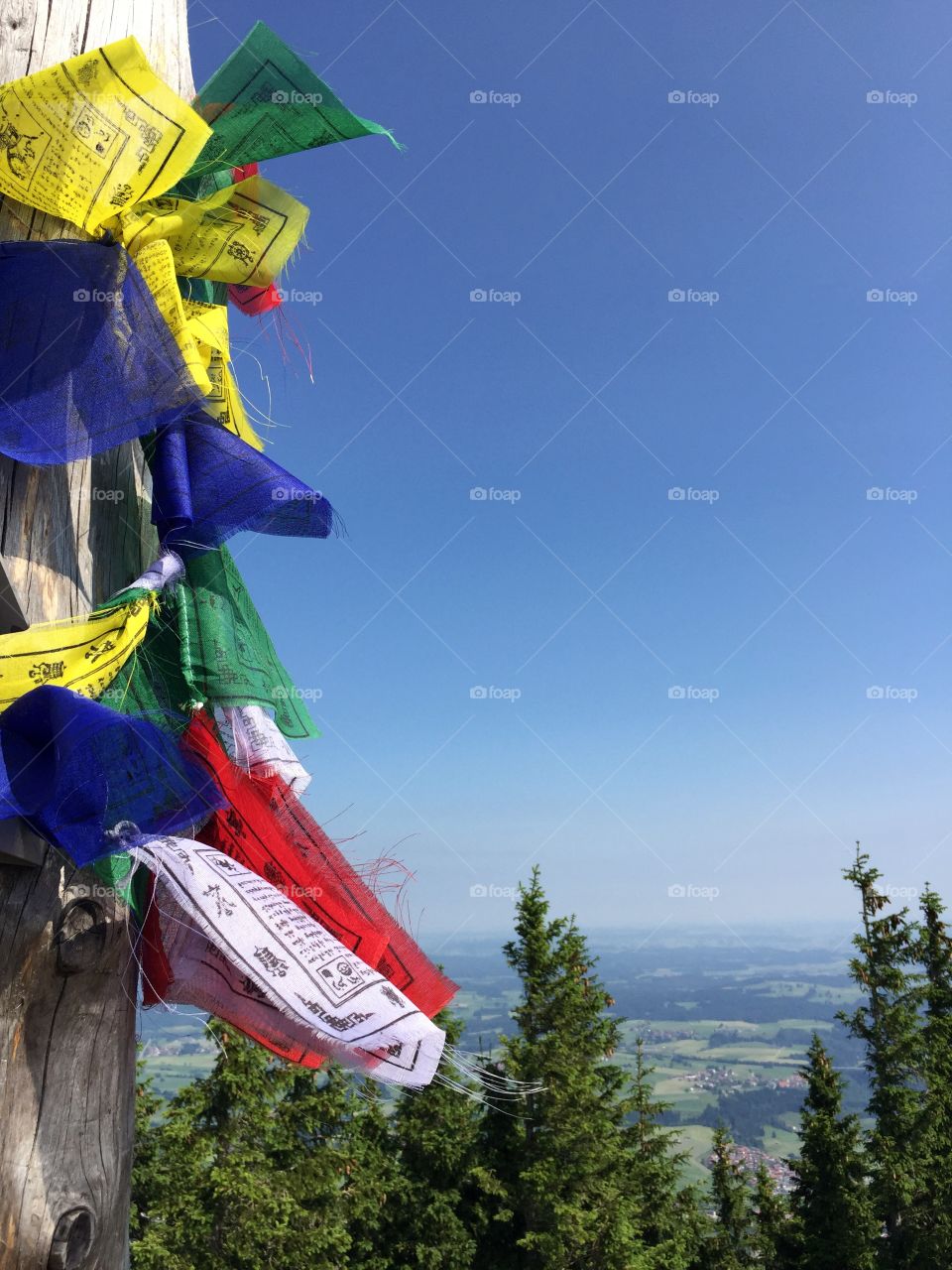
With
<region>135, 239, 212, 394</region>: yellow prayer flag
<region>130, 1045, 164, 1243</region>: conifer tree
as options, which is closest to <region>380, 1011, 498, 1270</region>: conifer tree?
<region>130, 1045, 164, 1243</region>: conifer tree

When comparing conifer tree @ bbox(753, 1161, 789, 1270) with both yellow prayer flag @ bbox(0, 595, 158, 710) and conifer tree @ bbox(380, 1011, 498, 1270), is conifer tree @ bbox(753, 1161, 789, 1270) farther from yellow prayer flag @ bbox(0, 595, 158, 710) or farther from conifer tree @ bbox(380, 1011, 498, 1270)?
yellow prayer flag @ bbox(0, 595, 158, 710)

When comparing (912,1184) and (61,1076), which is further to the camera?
(912,1184)

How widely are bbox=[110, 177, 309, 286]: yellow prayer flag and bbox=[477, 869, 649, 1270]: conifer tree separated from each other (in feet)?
75.3

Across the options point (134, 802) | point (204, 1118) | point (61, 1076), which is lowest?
point (204, 1118)

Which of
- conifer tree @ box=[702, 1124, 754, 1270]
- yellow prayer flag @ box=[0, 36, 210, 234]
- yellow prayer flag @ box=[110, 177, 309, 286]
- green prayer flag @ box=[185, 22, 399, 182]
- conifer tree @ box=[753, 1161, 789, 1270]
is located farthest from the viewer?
conifer tree @ box=[702, 1124, 754, 1270]

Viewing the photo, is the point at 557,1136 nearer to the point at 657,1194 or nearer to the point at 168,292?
the point at 657,1194

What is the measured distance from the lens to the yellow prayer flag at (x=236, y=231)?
2.36 metres

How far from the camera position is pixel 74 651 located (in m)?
1.85

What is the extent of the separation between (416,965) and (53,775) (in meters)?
0.98

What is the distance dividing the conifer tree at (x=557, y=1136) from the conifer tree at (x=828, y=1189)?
5.06 metres

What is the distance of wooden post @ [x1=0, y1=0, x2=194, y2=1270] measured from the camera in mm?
1758

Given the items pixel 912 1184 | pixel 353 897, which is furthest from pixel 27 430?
pixel 912 1184

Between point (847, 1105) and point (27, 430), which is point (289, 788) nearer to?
point (27, 430)

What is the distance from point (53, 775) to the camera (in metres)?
1.70
